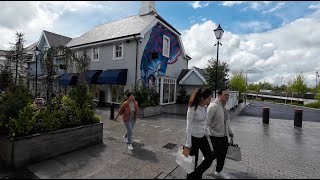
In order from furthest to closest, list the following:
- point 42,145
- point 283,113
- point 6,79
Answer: point 283,113
point 6,79
point 42,145

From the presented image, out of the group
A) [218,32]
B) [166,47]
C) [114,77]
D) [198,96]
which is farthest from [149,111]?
[198,96]

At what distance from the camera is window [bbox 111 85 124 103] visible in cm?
1729

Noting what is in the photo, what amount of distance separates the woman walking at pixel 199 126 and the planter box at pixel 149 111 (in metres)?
8.30

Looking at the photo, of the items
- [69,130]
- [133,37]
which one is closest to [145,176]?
[69,130]

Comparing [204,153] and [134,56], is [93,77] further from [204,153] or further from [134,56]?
[204,153]

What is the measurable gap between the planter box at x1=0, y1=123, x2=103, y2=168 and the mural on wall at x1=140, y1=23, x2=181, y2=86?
1066cm

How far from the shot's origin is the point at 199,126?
3979 mm

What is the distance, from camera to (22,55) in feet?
56.6

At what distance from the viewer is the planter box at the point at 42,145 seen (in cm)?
444

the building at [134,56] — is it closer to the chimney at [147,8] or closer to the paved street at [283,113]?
the chimney at [147,8]

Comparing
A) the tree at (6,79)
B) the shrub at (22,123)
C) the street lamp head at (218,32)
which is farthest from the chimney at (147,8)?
the shrub at (22,123)

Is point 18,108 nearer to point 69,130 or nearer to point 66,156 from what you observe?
point 69,130

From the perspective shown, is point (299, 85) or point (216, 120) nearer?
point (216, 120)

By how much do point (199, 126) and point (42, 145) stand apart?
12.2 feet
